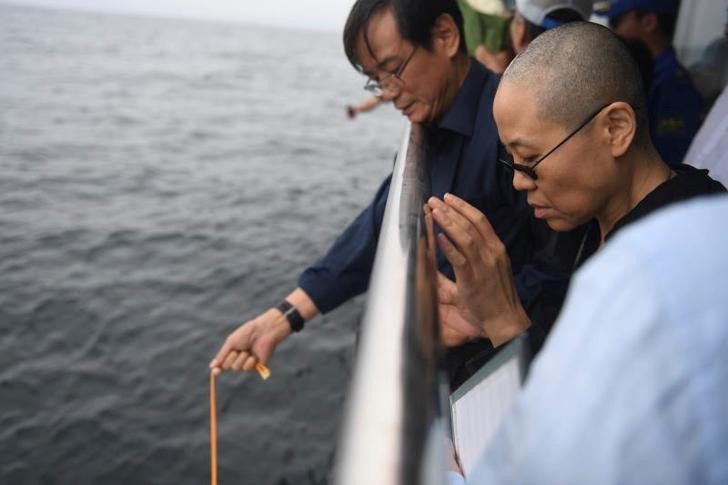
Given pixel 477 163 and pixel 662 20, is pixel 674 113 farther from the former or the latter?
pixel 477 163

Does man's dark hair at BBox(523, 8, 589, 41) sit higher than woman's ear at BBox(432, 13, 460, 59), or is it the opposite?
woman's ear at BBox(432, 13, 460, 59)

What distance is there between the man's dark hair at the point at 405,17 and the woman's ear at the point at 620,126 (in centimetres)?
90

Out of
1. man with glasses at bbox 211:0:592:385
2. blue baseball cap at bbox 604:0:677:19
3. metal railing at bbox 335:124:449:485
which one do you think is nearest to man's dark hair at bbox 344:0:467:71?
man with glasses at bbox 211:0:592:385

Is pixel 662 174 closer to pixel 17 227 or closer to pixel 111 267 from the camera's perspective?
pixel 111 267

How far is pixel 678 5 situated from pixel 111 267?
25.4 ft

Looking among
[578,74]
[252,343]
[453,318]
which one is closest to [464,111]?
[578,74]

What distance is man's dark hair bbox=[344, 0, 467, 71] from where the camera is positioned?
83.5 inches

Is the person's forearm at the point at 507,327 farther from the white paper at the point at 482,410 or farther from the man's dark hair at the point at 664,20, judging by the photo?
the man's dark hair at the point at 664,20

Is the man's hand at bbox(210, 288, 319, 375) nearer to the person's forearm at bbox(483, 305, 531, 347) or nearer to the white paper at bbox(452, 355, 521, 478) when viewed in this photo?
the person's forearm at bbox(483, 305, 531, 347)

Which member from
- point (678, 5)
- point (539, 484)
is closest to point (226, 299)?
point (678, 5)

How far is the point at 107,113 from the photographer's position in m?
22.2

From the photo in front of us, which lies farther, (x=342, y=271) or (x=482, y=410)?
(x=342, y=271)

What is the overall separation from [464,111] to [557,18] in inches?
56.0

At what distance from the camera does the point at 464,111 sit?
206cm
